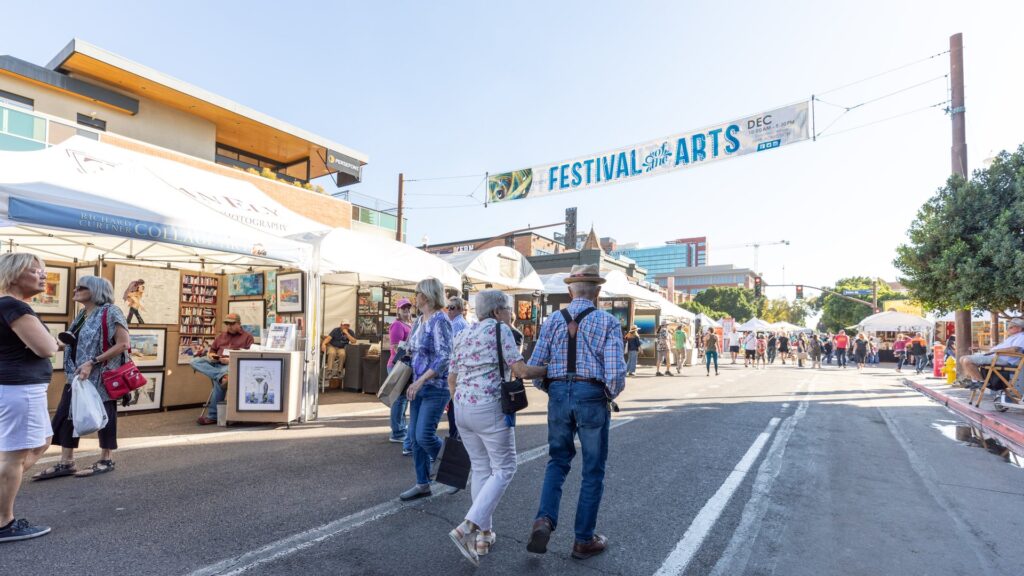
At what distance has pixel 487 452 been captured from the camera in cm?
352

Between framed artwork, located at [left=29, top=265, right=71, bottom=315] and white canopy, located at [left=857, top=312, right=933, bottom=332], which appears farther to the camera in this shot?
white canopy, located at [left=857, top=312, right=933, bottom=332]

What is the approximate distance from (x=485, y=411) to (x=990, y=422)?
10291 mm

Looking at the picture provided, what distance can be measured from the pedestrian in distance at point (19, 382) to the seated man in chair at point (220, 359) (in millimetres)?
4396

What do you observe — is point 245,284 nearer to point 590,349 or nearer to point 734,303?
point 590,349

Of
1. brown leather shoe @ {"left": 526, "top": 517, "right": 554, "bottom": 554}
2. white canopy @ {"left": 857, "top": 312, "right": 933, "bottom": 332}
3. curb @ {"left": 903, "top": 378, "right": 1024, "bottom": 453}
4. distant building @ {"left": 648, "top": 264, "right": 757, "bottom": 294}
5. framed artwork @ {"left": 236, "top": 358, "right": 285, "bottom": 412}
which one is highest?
distant building @ {"left": 648, "top": 264, "right": 757, "bottom": 294}

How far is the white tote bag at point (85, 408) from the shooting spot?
4484 mm

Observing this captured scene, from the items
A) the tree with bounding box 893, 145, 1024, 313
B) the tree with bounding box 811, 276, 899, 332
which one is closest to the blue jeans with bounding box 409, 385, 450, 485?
the tree with bounding box 893, 145, 1024, 313

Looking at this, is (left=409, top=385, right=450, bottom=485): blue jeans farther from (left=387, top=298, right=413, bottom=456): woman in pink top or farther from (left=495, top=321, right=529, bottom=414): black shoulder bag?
(left=495, top=321, right=529, bottom=414): black shoulder bag

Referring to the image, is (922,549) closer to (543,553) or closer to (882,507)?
(882,507)

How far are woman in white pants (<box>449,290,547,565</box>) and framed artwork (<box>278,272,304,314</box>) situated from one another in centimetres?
574

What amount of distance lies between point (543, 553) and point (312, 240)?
6.70m

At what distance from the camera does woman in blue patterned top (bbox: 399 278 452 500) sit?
4504mm

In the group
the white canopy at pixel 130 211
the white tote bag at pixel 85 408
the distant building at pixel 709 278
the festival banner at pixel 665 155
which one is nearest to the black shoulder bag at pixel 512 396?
the white tote bag at pixel 85 408

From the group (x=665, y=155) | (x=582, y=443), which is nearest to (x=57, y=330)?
(x=582, y=443)
